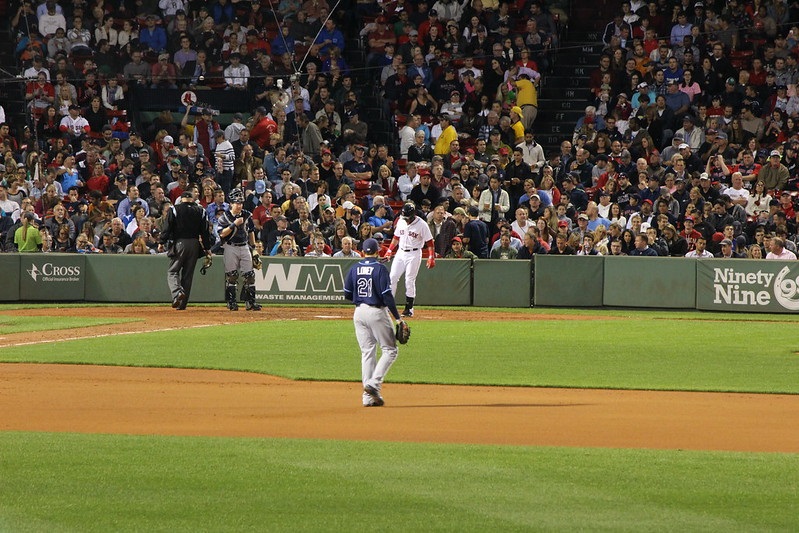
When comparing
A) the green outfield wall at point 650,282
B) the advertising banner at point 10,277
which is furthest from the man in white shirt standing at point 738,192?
the advertising banner at point 10,277

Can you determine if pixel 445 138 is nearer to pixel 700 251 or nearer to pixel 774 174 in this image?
pixel 700 251

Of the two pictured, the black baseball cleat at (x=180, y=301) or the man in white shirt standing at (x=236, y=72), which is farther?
the man in white shirt standing at (x=236, y=72)

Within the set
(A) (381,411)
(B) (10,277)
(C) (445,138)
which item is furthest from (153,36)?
(A) (381,411)

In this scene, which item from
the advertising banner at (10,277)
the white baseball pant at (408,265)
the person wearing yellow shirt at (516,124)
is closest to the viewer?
the white baseball pant at (408,265)

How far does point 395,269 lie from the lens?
21000 mm

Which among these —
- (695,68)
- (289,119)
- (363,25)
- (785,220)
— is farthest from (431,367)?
(363,25)

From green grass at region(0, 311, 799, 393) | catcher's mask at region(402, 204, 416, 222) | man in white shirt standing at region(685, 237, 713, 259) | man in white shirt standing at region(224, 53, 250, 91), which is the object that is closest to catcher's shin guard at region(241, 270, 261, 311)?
green grass at region(0, 311, 799, 393)

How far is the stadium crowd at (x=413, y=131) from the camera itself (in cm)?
2506

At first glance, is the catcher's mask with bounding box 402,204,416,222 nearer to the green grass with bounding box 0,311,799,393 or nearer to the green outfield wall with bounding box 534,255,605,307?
the green grass with bounding box 0,311,799,393

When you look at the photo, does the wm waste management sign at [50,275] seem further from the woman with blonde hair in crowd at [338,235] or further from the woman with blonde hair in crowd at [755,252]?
the woman with blonde hair in crowd at [755,252]

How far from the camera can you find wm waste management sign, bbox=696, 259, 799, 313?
23484 millimetres

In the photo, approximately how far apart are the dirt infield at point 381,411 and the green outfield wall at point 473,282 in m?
8.99

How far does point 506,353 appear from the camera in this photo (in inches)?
678

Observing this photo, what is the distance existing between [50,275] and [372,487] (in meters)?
17.1
